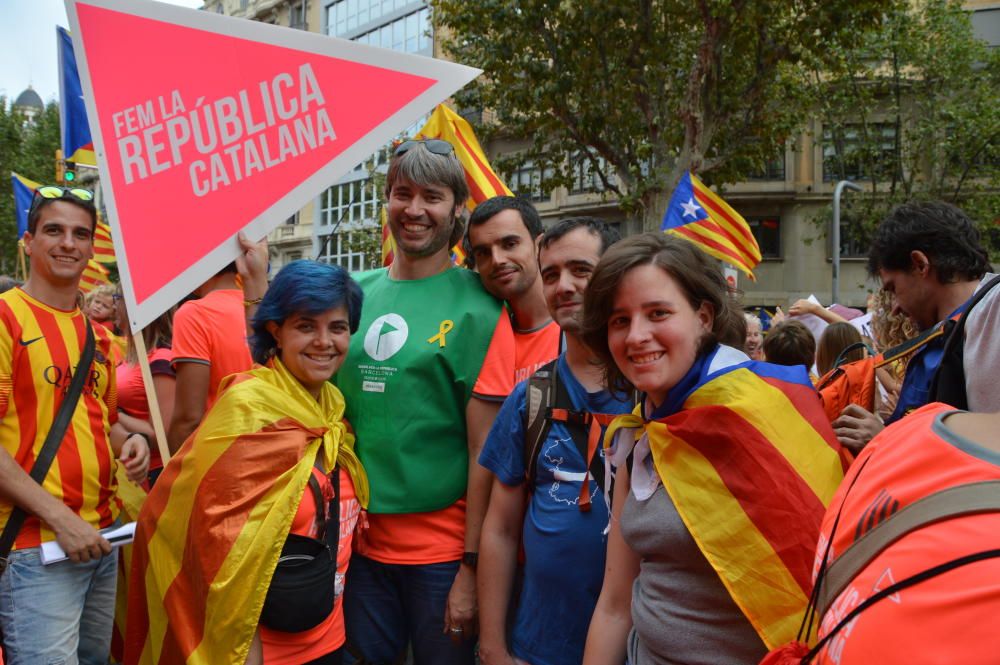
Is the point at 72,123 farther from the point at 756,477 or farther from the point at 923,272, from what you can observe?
the point at 756,477

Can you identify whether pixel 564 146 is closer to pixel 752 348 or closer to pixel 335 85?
pixel 752 348

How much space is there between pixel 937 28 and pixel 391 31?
75.0ft

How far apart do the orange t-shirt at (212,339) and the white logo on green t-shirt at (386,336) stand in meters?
0.67

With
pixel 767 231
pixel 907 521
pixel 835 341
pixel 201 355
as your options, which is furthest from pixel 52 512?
pixel 767 231

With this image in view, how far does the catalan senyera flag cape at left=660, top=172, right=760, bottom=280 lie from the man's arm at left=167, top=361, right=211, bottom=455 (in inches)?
258

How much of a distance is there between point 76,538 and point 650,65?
1364 centimetres

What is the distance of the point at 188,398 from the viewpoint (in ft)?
10.4

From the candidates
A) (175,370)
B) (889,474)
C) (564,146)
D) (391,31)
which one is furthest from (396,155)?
(391,31)

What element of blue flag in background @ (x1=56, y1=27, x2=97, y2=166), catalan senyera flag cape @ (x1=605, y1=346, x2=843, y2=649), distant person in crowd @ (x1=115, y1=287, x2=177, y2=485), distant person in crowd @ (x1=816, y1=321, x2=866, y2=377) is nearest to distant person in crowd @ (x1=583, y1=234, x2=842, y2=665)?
catalan senyera flag cape @ (x1=605, y1=346, x2=843, y2=649)

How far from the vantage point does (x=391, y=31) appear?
3591cm

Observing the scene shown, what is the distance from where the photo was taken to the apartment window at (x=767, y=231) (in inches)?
1131

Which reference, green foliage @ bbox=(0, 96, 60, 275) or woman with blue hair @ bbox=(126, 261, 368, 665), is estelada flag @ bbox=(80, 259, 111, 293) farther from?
green foliage @ bbox=(0, 96, 60, 275)

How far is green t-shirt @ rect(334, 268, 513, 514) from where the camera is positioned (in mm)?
2748

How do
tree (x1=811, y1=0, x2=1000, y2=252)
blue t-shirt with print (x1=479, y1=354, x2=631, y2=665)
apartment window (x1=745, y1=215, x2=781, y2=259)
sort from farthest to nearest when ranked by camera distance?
1. apartment window (x1=745, y1=215, x2=781, y2=259)
2. tree (x1=811, y1=0, x2=1000, y2=252)
3. blue t-shirt with print (x1=479, y1=354, x2=631, y2=665)
